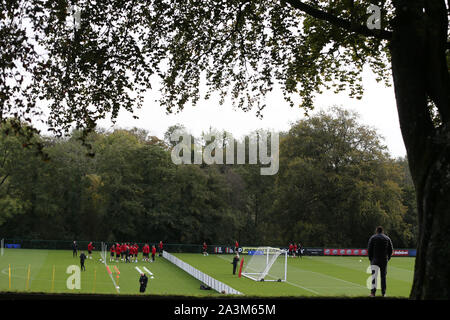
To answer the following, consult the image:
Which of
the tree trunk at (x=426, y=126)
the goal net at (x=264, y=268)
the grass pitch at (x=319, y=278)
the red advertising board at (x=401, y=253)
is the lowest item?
the red advertising board at (x=401, y=253)

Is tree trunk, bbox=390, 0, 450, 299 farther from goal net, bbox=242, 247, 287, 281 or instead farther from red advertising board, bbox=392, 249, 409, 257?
red advertising board, bbox=392, 249, 409, 257

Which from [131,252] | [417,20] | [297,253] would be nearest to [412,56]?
[417,20]

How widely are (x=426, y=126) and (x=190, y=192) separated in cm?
5366

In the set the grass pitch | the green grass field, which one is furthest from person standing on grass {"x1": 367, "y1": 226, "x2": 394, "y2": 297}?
the green grass field

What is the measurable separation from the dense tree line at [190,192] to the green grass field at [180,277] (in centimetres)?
999

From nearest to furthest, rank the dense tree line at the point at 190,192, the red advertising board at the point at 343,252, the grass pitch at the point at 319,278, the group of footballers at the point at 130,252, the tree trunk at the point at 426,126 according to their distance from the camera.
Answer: the tree trunk at the point at 426,126 < the grass pitch at the point at 319,278 < the group of footballers at the point at 130,252 < the red advertising board at the point at 343,252 < the dense tree line at the point at 190,192

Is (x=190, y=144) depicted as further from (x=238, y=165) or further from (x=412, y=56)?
(x=412, y=56)

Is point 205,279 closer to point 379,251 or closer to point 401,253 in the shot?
point 379,251

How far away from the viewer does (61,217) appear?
6338 cm

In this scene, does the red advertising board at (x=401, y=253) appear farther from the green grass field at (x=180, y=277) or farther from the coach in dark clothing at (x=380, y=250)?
the coach in dark clothing at (x=380, y=250)

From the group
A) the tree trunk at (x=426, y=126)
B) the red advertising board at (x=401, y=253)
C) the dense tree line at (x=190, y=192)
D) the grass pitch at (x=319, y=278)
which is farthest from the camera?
the red advertising board at (x=401, y=253)

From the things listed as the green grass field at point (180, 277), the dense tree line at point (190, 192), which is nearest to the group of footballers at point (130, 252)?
the green grass field at point (180, 277)

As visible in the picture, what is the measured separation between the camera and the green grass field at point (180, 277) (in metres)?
28.4

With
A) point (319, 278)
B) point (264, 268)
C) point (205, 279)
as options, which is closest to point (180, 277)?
point (205, 279)
